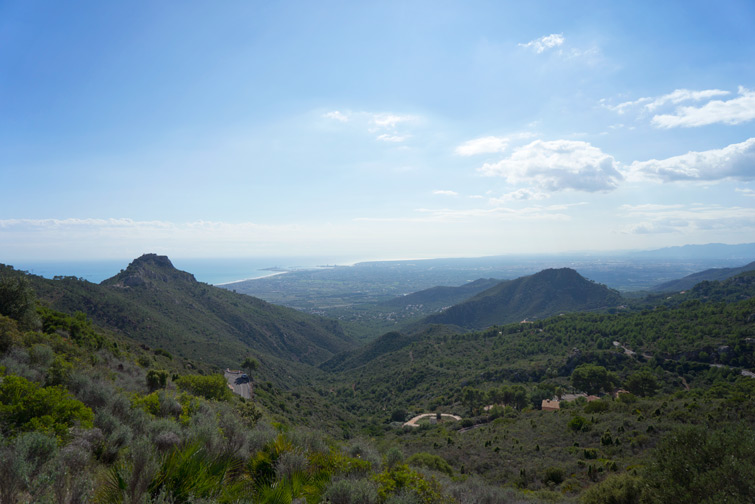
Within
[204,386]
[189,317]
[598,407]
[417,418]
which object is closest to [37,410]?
[204,386]

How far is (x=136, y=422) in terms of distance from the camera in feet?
26.0

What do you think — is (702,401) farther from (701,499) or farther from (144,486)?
(144,486)

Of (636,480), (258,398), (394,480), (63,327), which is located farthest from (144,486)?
(258,398)

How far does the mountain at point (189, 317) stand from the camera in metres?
52.8

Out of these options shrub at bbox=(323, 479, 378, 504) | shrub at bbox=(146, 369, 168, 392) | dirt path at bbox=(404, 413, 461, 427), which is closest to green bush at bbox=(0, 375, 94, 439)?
shrub at bbox=(323, 479, 378, 504)

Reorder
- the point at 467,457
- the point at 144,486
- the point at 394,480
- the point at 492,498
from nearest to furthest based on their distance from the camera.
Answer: the point at 144,486 → the point at 394,480 → the point at 492,498 → the point at 467,457

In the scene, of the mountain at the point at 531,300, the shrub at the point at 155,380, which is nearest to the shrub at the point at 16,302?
the shrub at the point at 155,380

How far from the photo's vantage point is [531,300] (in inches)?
4840

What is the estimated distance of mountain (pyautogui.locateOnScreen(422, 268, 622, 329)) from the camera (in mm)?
112062

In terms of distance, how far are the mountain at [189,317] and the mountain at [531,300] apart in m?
49.2

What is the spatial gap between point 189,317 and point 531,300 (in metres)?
117

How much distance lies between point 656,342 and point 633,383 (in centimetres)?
1589

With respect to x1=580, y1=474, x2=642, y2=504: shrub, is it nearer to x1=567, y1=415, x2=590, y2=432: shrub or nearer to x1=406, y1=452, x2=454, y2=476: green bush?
x1=406, y1=452, x2=454, y2=476: green bush

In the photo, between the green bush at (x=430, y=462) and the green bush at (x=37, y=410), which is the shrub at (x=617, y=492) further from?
the green bush at (x=37, y=410)
